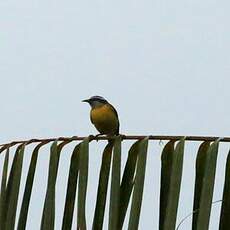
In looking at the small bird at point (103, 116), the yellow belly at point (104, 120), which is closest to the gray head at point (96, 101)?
the small bird at point (103, 116)

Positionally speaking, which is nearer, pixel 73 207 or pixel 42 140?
pixel 73 207

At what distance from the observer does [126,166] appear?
111 inches

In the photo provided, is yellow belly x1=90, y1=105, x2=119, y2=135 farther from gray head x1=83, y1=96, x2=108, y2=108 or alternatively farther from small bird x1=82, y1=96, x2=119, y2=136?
gray head x1=83, y1=96, x2=108, y2=108

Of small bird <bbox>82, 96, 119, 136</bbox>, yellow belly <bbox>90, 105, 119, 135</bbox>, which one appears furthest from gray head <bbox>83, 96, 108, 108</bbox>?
yellow belly <bbox>90, 105, 119, 135</bbox>

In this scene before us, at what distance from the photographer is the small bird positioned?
283 inches

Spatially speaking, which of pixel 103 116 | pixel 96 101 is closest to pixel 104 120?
pixel 103 116

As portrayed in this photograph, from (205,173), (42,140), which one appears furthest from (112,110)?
(205,173)

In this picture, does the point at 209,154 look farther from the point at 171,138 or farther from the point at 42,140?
the point at 42,140

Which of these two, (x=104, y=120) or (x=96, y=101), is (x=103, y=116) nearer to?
(x=104, y=120)

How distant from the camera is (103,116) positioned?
23.7ft

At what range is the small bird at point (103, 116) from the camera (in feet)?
23.6

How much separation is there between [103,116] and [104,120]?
5 cm

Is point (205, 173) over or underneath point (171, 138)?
underneath

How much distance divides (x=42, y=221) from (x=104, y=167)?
0.33m
